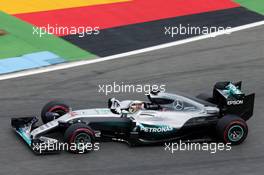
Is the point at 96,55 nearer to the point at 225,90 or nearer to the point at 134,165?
the point at 225,90

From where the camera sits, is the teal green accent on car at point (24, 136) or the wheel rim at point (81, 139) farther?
the teal green accent on car at point (24, 136)

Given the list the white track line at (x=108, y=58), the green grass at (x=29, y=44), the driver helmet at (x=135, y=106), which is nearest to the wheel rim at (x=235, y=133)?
the driver helmet at (x=135, y=106)

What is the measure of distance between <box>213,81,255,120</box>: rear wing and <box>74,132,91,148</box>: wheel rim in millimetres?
3132

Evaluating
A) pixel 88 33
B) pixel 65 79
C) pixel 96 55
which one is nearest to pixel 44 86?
pixel 65 79

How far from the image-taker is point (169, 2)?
93.1 ft

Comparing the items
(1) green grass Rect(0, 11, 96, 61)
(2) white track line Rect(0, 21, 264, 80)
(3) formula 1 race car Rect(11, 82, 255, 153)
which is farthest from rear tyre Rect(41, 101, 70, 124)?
(1) green grass Rect(0, 11, 96, 61)

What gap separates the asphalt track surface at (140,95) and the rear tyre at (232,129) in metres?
0.21

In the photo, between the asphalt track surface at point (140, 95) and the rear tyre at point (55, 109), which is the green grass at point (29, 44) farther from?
the rear tyre at point (55, 109)

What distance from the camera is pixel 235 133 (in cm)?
1669

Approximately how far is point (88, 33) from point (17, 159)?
33.2 feet

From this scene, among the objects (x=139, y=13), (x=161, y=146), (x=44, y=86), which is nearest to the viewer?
(x=161, y=146)

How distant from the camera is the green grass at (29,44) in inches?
923

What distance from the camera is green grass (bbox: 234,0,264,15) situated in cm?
2827

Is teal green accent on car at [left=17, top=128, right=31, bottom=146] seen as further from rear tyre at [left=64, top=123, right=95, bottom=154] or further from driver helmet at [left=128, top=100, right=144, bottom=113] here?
driver helmet at [left=128, top=100, right=144, bottom=113]
